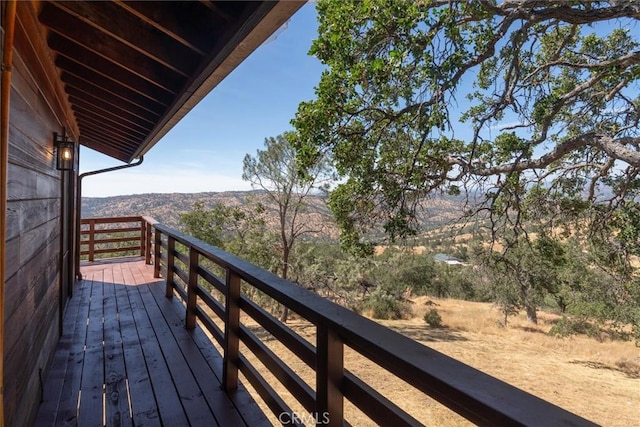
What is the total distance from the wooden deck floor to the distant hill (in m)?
2.93

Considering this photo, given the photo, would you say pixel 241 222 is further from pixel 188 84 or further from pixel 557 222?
pixel 188 84

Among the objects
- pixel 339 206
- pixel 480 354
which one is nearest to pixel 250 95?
pixel 339 206

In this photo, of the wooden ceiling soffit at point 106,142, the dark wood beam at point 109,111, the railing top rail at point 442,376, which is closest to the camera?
the railing top rail at point 442,376

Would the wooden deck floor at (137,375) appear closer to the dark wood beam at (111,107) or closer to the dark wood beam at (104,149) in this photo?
the dark wood beam at (111,107)

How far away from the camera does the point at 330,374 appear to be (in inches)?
46.3

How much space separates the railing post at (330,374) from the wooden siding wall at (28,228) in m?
1.12

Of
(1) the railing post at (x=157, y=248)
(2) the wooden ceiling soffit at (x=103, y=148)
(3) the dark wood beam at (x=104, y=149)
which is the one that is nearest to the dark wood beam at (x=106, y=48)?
(1) the railing post at (x=157, y=248)

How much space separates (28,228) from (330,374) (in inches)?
62.2

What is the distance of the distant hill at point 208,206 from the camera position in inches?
268

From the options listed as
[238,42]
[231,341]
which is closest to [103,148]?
[231,341]

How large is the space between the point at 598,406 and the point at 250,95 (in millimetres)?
14630

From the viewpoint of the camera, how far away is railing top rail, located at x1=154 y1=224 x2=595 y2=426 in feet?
1.99

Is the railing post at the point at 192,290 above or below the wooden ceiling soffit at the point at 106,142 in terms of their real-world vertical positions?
below

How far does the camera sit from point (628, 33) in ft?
17.8
